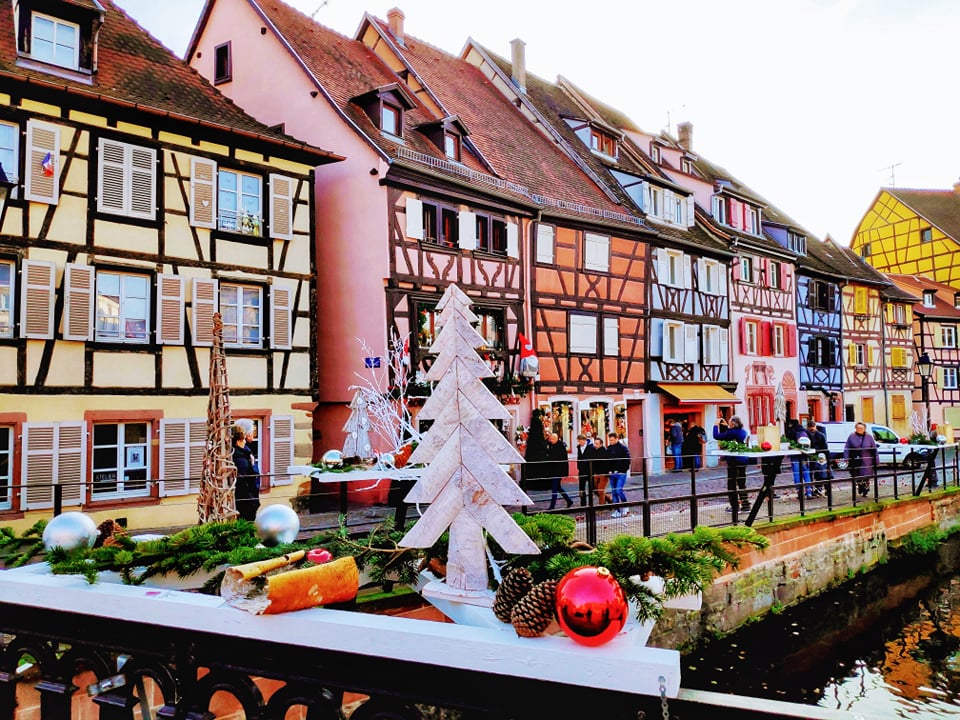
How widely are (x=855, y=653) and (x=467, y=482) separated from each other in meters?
10.9

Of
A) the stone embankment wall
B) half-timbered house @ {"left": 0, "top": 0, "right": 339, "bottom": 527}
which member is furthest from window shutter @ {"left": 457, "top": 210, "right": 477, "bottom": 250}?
the stone embankment wall

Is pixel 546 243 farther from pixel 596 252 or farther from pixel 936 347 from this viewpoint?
pixel 936 347

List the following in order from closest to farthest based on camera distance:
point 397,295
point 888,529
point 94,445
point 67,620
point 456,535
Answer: point 67,620 → point 456,535 → point 94,445 → point 888,529 → point 397,295

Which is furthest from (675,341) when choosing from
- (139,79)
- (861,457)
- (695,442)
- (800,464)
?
(139,79)

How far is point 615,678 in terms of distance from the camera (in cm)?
147

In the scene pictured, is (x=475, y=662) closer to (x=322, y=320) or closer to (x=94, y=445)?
(x=94, y=445)

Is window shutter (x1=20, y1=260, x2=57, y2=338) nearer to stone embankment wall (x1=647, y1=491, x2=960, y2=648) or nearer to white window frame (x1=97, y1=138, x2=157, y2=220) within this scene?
white window frame (x1=97, y1=138, x2=157, y2=220)

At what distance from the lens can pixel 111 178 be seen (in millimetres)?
13711

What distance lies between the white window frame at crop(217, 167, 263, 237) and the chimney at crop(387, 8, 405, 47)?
9.95 meters

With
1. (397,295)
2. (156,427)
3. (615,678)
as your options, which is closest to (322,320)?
(397,295)

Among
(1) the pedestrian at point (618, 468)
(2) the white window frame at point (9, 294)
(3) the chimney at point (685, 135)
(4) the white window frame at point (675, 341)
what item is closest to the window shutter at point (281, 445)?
(2) the white window frame at point (9, 294)

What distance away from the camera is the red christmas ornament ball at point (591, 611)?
1.66 meters

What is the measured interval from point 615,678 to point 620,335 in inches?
873

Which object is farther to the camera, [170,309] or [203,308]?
[203,308]
